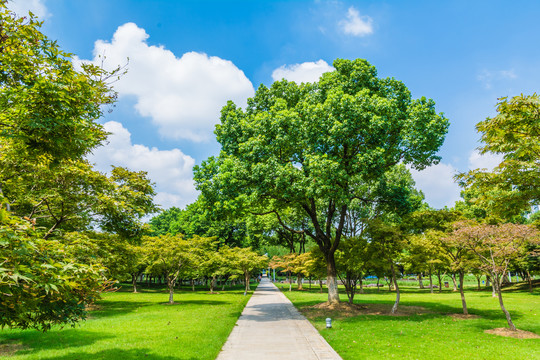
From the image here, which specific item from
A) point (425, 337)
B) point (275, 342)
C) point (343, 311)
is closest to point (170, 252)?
point (343, 311)

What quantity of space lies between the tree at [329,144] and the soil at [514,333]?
25.7 feet

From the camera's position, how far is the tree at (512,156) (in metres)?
8.98

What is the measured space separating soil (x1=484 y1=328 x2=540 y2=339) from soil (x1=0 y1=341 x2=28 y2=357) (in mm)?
17264

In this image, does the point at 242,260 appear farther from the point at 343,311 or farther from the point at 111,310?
the point at 343,311

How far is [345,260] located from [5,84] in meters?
18.9

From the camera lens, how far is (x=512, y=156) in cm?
1015

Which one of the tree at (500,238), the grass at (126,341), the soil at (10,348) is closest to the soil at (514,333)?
the tree at (500,238)

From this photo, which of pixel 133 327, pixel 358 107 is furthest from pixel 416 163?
pixel 133 327

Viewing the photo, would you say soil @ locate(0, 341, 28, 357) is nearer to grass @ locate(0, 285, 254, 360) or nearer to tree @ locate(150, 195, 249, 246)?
grass @ locate(0, 285, 254, 360)

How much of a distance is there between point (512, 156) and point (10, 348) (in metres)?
18.0

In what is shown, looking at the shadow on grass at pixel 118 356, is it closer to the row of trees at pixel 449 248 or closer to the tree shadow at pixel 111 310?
the tree shadow at pixel 111 310

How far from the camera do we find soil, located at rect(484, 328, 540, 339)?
37.2 ft

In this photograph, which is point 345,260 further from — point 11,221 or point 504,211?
point 11,221

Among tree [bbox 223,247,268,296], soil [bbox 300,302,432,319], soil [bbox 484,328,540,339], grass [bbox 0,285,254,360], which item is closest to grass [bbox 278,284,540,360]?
soil [bbox 300,302,432,319]
